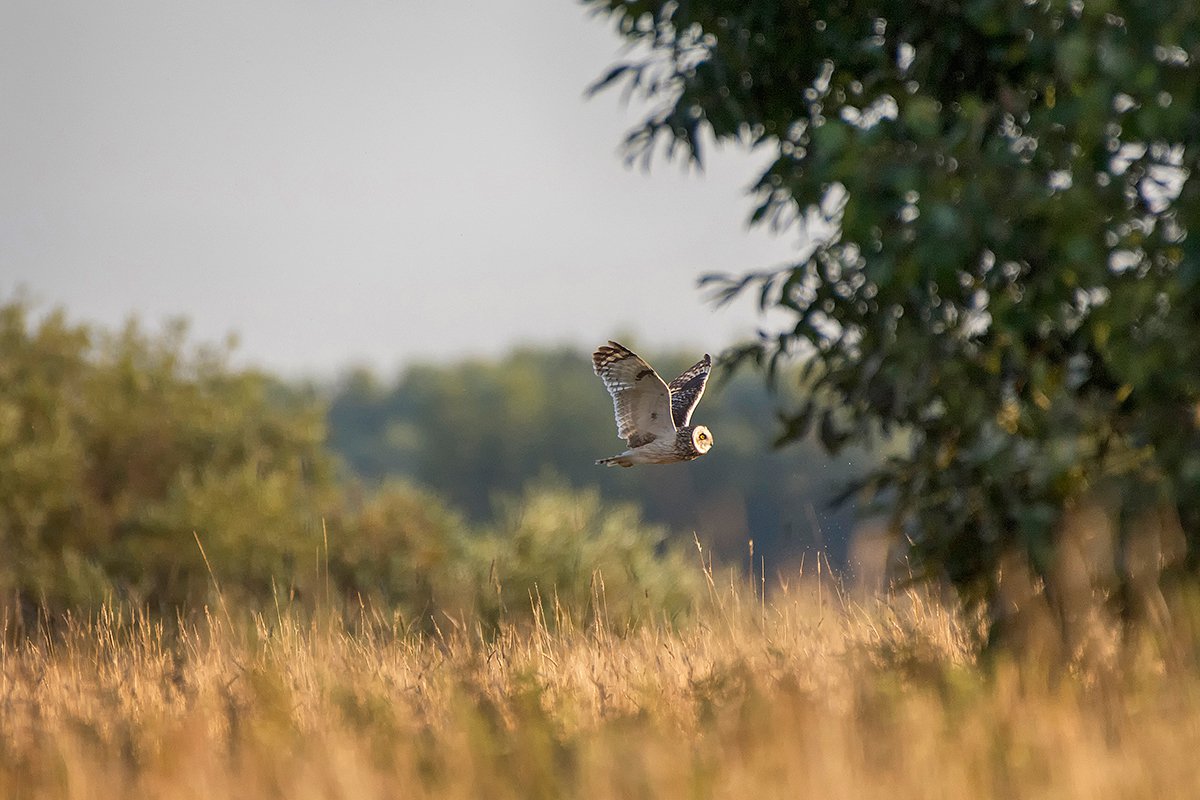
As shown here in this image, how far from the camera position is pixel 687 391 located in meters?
9.82

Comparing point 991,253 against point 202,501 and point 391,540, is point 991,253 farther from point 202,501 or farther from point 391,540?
point 391,540

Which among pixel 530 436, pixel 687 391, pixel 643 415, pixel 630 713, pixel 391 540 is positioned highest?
pixel 687 391

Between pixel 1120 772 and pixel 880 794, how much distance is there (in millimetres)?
723

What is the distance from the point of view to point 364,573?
31188mm

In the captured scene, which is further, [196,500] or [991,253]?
[196,500]

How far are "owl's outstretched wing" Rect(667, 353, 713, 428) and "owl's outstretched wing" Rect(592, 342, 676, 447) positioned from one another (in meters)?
0.13

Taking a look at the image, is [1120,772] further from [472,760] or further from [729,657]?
[729,657]

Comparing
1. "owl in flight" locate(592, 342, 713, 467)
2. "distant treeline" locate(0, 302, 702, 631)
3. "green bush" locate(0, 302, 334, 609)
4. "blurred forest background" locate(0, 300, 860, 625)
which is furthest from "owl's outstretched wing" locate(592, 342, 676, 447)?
"green bush" locate(0, 302, 334, 609)

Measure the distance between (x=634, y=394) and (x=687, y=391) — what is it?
1047 millimetres

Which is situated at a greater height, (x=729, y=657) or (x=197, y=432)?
(x=197, y=432)

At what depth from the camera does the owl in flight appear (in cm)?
861

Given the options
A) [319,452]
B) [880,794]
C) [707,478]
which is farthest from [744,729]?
[707,478]

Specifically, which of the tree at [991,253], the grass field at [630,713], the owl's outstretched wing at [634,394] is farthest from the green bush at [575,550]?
the tree at [991,253]

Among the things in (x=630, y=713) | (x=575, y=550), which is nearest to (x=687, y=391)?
(x=630, y=713)
